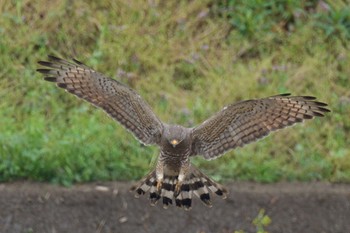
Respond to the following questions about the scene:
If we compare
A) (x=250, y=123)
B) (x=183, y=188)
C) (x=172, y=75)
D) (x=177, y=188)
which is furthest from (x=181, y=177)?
(x=172, y=75)

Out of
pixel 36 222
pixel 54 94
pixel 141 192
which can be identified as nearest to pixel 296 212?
pixel 141 192

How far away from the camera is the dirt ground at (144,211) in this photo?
6.35 metres

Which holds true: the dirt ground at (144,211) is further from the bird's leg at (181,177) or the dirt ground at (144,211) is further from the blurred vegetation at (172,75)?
the bird's leg at (181,177)

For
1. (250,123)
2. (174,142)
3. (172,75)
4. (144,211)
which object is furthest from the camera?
(172,75)

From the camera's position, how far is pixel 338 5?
28.3 ft

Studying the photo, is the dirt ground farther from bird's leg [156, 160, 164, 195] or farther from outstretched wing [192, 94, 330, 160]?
outstretched wing [192, 94, 330, 160]

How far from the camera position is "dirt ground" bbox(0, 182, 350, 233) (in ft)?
20.8

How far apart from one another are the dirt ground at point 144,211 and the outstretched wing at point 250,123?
3.35 feet

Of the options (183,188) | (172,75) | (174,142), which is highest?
(172,75)

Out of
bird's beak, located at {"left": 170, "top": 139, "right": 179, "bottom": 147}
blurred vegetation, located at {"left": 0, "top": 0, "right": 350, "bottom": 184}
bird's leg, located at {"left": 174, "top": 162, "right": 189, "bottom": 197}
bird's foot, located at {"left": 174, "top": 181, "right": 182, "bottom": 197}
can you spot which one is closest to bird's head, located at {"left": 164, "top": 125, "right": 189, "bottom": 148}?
bird's beak, located at {"left": 170, "top": 139, "right": 179, "bottom": 147}

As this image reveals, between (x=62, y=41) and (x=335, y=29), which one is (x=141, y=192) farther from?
(x=335, y=29)

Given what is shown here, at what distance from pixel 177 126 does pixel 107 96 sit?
1.46 feet

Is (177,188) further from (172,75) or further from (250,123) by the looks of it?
(172,75)

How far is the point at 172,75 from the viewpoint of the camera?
807 centimetres
